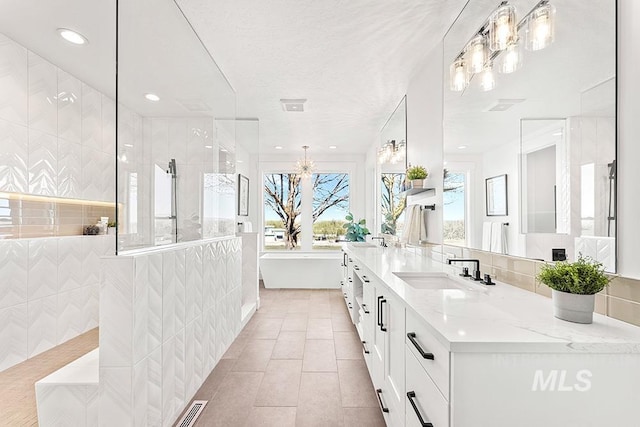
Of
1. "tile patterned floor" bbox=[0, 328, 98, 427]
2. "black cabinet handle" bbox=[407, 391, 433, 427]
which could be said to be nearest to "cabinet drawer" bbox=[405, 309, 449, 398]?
"black cabinet handle" bbox=[407, 391, 433, 427]

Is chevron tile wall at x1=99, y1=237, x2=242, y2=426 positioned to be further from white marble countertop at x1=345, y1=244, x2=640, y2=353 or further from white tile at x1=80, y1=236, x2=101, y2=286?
white tile at x1=80, y1=236, x2=101, y2=286

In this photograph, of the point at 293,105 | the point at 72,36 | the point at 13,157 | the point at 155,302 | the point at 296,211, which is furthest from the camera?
the point at 296,211

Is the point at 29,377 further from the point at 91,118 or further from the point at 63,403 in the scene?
the point at 91,118

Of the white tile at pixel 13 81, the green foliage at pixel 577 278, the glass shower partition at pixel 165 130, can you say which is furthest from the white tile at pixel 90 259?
the green foliage at pixel 577 278

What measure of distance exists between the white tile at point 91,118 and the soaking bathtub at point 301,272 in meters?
3.15

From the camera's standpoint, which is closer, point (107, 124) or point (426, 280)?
point (426, 280)

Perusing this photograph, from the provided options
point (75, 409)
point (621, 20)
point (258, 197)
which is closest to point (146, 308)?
point (75, 409)

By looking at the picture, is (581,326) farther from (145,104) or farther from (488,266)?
(145,104)

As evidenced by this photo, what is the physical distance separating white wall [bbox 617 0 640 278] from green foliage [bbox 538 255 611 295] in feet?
0.46

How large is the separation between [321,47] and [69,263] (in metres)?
3.23

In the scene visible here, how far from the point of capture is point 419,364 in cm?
121

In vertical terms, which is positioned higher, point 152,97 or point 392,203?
point 152,97

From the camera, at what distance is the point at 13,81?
277 centimetres

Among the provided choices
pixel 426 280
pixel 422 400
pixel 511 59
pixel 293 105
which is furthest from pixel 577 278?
pixel 293 105
